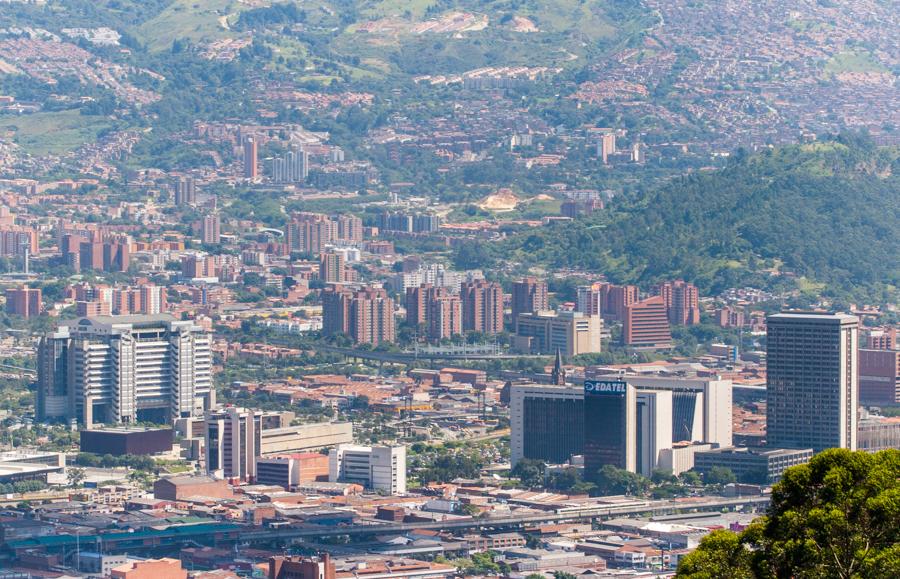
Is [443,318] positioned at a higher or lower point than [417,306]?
lower

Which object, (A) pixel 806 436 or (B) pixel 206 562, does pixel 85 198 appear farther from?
(B) pixel 206 562

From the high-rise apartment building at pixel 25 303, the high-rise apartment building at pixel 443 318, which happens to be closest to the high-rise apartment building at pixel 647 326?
the high-rise apartment building at pixel 443 318

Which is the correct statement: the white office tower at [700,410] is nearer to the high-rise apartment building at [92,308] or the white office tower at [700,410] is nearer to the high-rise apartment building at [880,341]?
the high-rise apartment building at [880,341]

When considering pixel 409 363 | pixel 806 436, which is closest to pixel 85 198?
pixel 409 363

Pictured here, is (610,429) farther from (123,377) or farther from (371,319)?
(371,319)

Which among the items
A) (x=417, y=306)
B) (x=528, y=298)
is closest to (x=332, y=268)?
(x=417, y=306)

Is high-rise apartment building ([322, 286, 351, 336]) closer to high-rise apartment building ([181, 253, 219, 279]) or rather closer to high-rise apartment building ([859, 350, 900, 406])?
high-rise apartment building ([181, 253, 219, 279])
